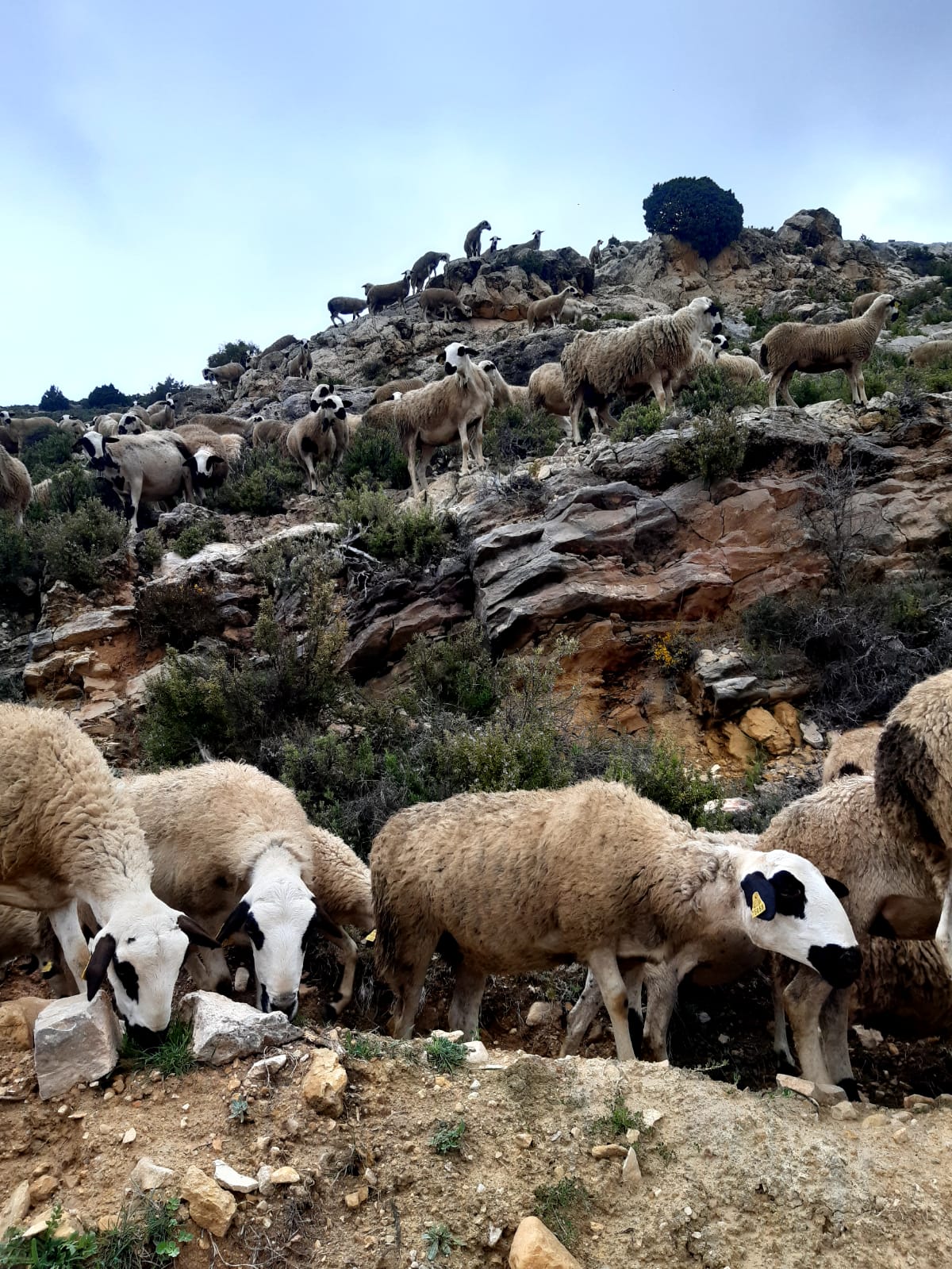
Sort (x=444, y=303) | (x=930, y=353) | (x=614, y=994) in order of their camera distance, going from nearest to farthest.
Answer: (x=614, y=994) < (x=930, y=353) < (x=444, y=303)

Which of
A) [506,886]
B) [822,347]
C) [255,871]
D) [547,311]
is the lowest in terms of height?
[506,886]

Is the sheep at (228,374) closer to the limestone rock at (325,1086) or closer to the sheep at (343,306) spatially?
the sheep at (343,306)

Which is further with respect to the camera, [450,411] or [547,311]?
[547,311]

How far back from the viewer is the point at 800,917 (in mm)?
4102

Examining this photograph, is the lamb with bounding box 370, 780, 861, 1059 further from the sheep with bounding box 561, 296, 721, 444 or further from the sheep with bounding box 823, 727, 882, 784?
the sheep with bounding box 561, 296, 721, 444

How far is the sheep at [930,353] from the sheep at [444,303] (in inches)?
890

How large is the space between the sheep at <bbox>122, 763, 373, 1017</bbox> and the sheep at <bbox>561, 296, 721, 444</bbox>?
37.7 ft

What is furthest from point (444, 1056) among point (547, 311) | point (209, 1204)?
point (547, 311)

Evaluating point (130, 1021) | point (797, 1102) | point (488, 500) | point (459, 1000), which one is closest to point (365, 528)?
point (488, 500)

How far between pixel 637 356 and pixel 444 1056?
47.5 ft

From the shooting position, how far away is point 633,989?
206 inches

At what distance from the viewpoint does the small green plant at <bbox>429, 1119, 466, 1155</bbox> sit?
3.01 m

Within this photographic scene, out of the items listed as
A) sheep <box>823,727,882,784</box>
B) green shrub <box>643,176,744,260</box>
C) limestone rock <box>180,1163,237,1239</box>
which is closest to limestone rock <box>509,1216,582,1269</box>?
limestone rock <box>180,1163,237,1239</box>

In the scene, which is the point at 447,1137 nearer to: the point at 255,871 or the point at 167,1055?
the point at 167,1055
